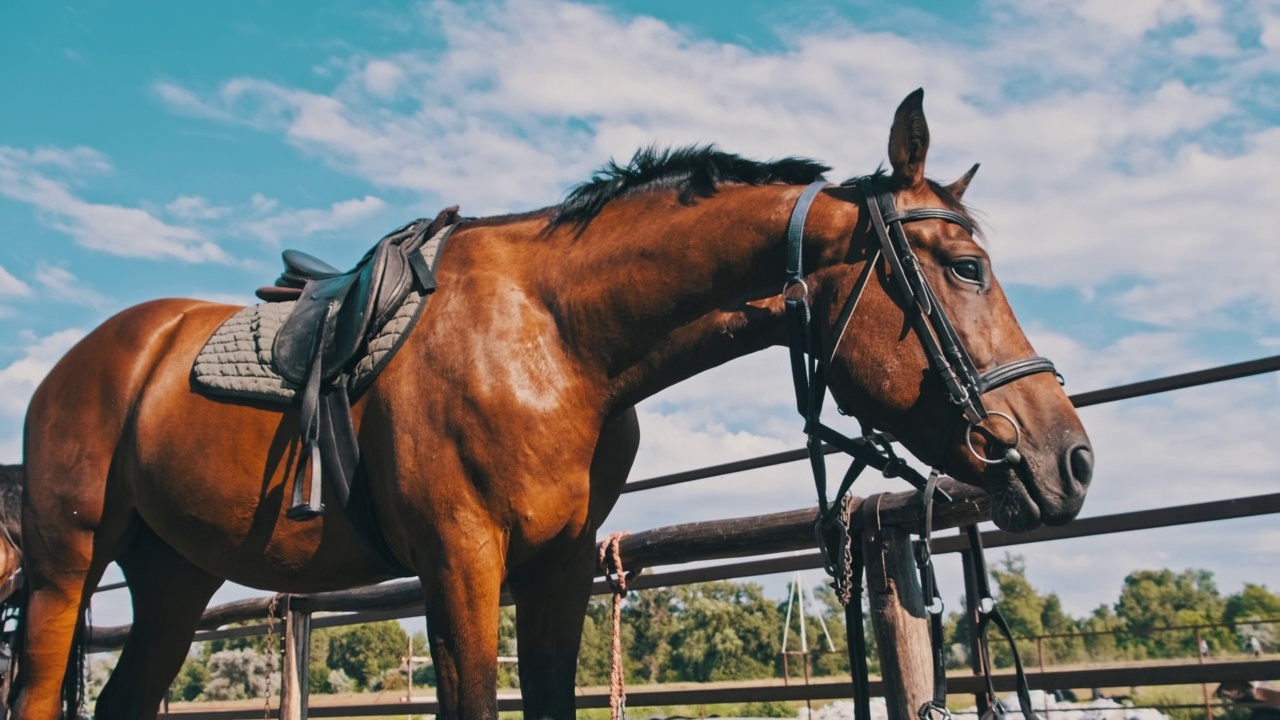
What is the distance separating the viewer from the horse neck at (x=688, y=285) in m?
3.06

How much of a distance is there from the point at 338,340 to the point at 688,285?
116 cm

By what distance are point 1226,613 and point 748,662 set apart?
37811 millimetres

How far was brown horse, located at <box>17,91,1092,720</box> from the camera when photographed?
9.32 ft

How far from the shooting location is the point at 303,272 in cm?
405

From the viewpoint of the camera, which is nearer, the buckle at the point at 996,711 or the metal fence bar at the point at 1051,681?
the buckle at the point at 996,711

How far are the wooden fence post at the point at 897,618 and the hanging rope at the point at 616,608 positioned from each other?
97cm

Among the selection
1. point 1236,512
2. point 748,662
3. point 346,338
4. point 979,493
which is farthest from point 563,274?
point 748,662

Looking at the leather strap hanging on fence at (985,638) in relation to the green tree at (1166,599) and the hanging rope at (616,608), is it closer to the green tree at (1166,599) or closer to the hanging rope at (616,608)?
the hanging rope at (616,608)

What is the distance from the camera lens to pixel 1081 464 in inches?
101

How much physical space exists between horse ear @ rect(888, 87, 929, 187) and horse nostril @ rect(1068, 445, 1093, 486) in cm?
91

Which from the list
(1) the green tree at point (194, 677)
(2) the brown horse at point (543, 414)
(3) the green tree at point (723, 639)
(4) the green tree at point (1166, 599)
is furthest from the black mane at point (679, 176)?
(4) the green tree at point (1166, 599)

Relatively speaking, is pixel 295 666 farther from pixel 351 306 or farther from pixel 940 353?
pixel 940 353

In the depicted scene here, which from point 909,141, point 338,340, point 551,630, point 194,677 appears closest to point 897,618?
point 551,630

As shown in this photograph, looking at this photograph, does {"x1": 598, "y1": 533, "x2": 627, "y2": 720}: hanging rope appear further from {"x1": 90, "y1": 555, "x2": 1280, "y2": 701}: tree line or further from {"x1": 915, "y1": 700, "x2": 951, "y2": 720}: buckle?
{"x1": 90, "y1": 555, "x2": 1280, "y2": 701}: tree line
